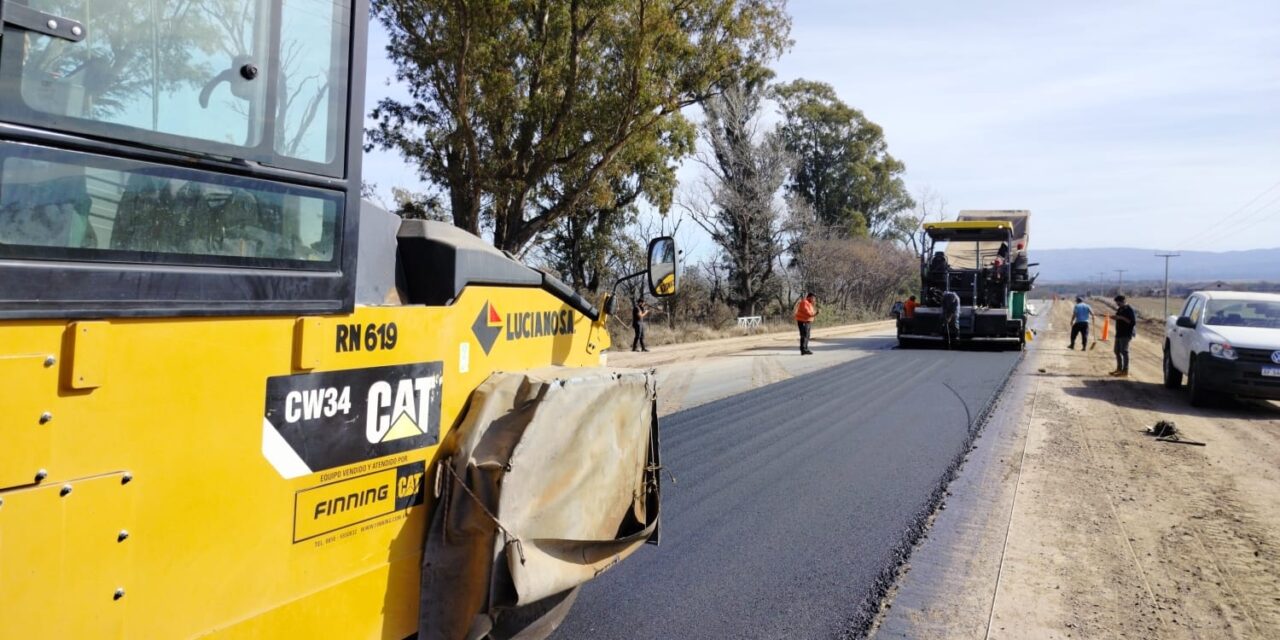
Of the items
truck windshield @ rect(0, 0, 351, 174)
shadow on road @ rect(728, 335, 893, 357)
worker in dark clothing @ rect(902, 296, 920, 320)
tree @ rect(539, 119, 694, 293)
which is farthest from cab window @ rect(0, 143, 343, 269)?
tree @ rect(539, 119, 694, 293)

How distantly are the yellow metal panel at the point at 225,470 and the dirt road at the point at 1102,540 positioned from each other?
2599 mm

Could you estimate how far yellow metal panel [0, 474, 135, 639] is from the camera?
5.64 ft

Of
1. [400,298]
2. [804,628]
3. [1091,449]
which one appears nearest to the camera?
[400,298]

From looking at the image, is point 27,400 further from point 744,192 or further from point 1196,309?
point 744,192

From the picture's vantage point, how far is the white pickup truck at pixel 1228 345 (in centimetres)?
1121

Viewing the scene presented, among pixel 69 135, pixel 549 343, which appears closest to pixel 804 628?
pixel 549 343

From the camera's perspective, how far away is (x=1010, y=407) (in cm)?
1152

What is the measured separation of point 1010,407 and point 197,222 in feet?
37.4

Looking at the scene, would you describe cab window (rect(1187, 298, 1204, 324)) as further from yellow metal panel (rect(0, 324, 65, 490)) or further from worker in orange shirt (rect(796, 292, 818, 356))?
yellow metal panel (rect(0, 324, 65, 490))

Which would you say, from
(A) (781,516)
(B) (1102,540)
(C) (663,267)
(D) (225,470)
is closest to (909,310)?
(B) (1102,540)

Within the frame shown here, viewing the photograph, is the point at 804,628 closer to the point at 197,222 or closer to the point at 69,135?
the point at 197,222

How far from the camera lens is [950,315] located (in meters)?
21.4

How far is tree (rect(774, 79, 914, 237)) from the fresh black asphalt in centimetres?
4196

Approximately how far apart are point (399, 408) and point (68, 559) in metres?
1.04
